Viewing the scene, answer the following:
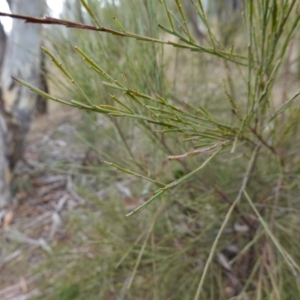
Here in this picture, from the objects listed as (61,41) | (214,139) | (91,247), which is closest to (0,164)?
(91,247)

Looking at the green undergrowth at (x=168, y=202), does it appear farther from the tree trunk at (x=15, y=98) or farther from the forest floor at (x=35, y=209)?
the tree trunk at (x=15, y=98)

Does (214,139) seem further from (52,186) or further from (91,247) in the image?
(52,186)

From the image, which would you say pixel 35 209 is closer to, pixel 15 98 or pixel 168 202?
pixel 15 98

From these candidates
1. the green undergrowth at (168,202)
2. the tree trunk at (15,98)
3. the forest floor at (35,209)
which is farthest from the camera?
the tree trunk at (15,98)

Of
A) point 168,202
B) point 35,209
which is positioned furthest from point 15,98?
point 168,202

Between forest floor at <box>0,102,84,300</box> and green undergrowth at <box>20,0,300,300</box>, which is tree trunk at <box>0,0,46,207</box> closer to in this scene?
forest floor at <box>0,102,84,300</box>

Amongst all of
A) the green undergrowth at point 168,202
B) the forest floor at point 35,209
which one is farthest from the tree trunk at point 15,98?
the green undergrowth at point 168,202

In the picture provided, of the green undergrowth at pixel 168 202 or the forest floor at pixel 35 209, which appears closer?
the green undergrowth at pixel 168 202
